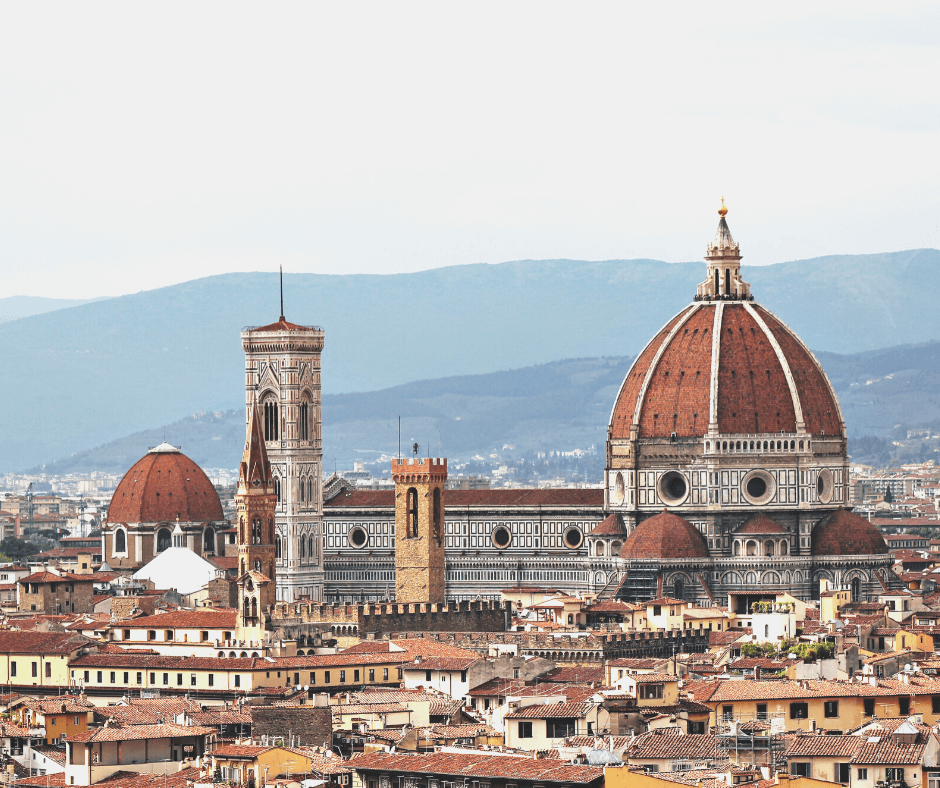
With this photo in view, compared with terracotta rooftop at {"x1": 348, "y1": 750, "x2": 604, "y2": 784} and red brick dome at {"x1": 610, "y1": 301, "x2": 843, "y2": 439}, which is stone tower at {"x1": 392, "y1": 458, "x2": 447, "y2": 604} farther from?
terracotta rooftop at {"x1": 348, "y1": 750, "x2": 604, "y2": 784}

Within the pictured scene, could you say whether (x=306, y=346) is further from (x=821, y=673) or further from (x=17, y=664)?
(x=821, y=673)

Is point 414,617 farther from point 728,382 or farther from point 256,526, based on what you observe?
point 728,382

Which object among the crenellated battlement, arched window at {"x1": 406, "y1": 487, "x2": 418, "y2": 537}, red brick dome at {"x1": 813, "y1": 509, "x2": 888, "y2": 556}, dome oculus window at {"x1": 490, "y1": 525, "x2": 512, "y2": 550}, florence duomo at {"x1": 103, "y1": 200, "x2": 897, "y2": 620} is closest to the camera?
the crenellated battlement

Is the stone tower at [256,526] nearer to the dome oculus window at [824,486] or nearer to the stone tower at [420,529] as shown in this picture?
the stone tower at [420,529]

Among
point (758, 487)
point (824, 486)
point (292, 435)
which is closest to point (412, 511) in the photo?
point (292, 435)

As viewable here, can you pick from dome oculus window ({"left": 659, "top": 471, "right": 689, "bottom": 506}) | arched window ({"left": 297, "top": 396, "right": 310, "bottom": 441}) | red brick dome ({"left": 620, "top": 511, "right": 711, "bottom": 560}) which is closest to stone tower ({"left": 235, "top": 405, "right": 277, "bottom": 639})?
arched window ({"left": 297, "top": 396, "right": 310, "bottom": 441})
